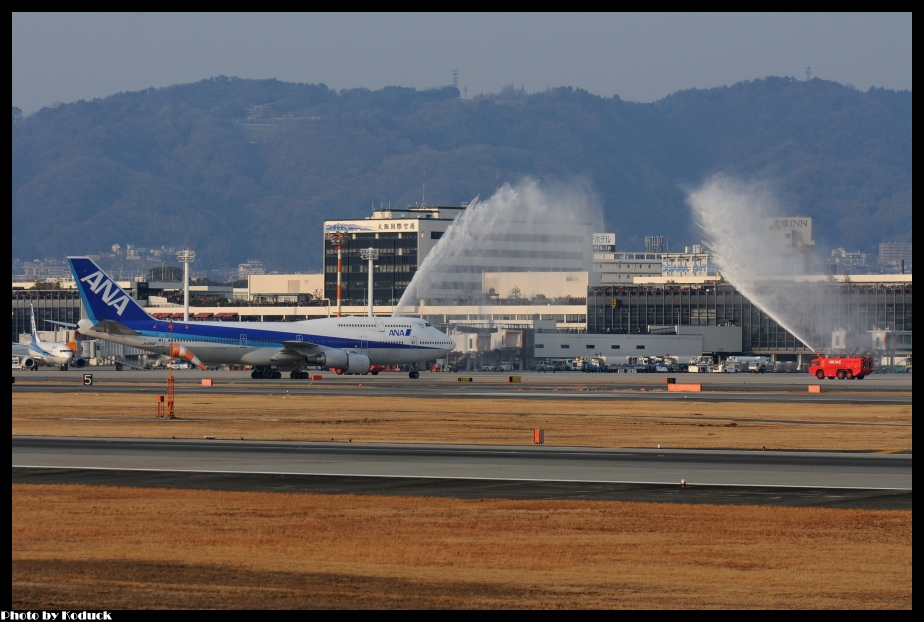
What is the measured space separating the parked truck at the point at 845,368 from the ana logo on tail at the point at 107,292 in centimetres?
6522

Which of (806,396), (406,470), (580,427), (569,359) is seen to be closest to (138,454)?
(406,470)

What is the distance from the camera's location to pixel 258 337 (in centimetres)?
12681

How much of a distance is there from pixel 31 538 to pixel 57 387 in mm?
81553

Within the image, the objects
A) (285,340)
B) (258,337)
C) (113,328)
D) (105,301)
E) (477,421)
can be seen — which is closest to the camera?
(477,421)

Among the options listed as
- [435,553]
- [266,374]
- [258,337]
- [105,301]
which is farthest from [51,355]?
[435,553]

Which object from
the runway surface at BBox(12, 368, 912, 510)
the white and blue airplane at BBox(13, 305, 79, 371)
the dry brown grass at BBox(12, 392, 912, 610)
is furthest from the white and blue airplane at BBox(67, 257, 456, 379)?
the dry brown grass at BBox(12, 392, 912, 610)

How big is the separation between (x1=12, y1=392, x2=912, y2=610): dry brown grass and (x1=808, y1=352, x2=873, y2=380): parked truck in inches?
4149

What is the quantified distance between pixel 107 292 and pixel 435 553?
102m

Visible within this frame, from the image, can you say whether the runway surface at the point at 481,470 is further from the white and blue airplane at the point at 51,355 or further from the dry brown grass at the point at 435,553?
the white and blue airplane at the point at 51,355

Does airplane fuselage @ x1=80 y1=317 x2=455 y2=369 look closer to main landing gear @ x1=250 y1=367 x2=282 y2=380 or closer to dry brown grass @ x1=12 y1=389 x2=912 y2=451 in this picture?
main landing gear @ x1=250 y1=367 x2=282 y2=380

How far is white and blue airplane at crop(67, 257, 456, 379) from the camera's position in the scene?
124 metres

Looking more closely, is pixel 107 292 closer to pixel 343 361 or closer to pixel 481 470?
pixel 343 361

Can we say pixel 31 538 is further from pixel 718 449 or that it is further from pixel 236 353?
pixel 236 353

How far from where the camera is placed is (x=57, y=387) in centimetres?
10662
